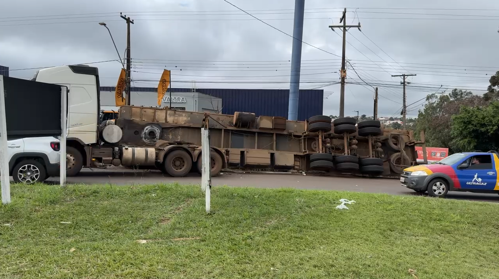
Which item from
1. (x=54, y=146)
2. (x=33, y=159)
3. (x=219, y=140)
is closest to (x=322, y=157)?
(x=219, y=140)

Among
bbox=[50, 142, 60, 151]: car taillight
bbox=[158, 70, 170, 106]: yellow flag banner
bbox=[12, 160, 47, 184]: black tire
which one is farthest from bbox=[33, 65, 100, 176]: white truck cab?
bbox=[158, 70, 170, 106]: yellow flag banner

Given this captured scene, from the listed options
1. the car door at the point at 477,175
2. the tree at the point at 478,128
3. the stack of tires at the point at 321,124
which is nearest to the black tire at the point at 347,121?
the stack of tires at the point at 321,124

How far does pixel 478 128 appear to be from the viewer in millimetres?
24312

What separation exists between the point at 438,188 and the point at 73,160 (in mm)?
11464

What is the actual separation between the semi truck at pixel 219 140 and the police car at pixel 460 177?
4.59m

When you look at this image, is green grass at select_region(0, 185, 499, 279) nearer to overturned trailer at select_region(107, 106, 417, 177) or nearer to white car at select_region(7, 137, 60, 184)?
white car at select_region(7, 137, 60, 184)

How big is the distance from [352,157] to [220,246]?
39.9ft

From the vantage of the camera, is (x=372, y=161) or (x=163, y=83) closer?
(x=372, y=161)

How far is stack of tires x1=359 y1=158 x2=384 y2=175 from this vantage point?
15.9 meters

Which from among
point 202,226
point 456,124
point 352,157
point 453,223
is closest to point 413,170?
point 352,157

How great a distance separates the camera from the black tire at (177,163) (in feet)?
43.9

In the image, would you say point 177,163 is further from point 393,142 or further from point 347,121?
point 393,142

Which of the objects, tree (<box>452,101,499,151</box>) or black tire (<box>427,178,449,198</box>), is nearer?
black tire (<box>427,178,449,198</box>)

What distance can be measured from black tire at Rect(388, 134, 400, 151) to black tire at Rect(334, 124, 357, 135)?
184 centimetres
